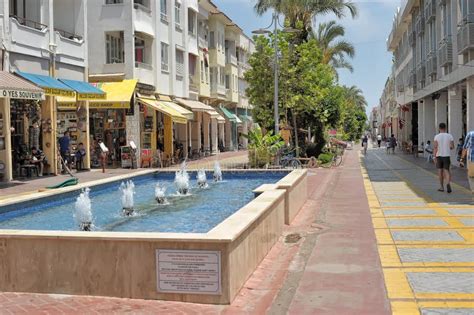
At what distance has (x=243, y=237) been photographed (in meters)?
6.89

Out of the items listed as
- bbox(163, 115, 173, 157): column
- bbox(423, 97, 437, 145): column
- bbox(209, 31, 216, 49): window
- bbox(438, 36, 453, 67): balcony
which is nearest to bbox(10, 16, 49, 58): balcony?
bbox(163, 115, 173, 157): column

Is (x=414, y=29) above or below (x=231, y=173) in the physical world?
above

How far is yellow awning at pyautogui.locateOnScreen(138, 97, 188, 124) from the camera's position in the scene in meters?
Answer: 31.2

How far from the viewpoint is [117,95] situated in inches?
1132

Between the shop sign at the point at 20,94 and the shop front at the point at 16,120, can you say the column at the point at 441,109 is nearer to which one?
the shop front at the point at 16,120

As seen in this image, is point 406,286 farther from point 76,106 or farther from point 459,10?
point 76,106

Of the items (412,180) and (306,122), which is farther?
(306,122)

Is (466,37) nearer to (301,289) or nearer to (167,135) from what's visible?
(301,289)

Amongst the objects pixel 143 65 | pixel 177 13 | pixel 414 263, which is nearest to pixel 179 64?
pixel 177 13

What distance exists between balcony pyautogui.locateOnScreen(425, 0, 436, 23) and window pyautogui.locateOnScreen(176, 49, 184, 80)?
1588cm

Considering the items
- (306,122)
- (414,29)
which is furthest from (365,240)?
(414,29)

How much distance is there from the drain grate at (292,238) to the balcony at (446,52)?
19.0m

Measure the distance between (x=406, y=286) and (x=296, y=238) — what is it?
3.53m

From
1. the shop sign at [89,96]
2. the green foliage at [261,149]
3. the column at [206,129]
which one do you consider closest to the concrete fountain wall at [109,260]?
the green foliage at [261,149]
